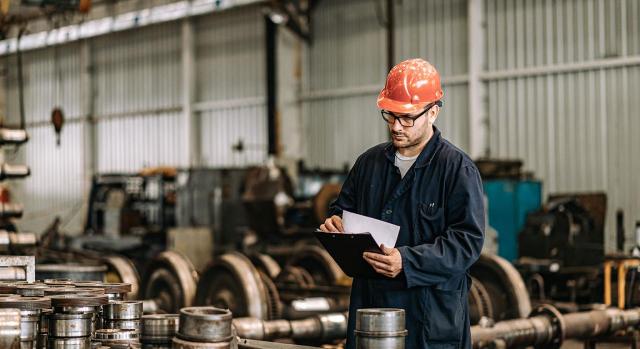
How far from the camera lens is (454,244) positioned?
119 inches

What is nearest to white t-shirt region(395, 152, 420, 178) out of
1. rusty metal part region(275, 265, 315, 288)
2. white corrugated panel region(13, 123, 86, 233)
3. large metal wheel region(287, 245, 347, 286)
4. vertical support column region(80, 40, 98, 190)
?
rusty metal part region(275, 265, 315, 288)

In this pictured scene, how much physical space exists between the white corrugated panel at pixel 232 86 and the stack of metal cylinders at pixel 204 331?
13705 millimetres

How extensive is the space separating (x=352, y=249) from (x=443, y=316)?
38 cm

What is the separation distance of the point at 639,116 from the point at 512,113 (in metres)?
1.84

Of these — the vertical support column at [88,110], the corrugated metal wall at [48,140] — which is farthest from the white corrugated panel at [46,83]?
the vertical support column at [88,110]

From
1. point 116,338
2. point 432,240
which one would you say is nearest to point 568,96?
point 432,240

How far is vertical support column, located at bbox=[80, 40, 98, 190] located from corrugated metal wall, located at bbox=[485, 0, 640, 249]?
392 inches

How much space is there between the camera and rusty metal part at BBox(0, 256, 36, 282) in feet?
10.8

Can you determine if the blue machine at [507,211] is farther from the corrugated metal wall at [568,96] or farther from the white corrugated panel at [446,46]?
the white corrugated panel at [446,46]

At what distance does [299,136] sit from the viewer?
15734mm

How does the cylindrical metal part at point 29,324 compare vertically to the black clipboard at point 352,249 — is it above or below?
below

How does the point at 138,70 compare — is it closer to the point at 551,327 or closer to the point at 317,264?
the point at 317,264

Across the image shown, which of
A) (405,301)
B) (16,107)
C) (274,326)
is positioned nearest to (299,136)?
(16,107)

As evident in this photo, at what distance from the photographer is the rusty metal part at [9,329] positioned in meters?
2.31
